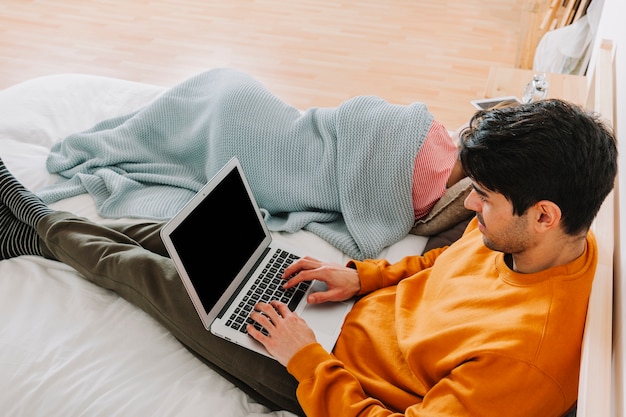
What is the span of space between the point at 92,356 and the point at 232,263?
0.35 metres

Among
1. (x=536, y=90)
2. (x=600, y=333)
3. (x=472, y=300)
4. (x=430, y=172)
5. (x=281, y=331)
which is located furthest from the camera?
(x=536, y=90)

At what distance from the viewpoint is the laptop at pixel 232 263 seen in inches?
45.3

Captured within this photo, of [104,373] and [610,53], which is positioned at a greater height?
[610,53]

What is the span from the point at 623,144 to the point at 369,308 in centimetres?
60

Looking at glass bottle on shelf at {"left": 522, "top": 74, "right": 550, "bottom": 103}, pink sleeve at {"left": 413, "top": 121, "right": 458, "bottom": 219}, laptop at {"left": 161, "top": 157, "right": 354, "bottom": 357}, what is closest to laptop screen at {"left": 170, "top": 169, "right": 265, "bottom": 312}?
laptop at {"left": 161, "top": 157, "right": 354, "bottom": 357}

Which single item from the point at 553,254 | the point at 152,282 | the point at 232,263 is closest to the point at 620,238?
the point at 553,254

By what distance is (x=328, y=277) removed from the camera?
1296mm

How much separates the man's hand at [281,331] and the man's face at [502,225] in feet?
1.30

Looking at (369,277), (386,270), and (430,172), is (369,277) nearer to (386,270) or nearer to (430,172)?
(386,270)

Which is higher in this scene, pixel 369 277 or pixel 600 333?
pixel 600 333

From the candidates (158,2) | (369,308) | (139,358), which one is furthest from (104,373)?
(158,2)

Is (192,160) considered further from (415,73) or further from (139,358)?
(415,73)

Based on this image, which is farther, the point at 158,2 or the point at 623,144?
the point at 158,2

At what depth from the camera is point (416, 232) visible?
1619 millimetres
